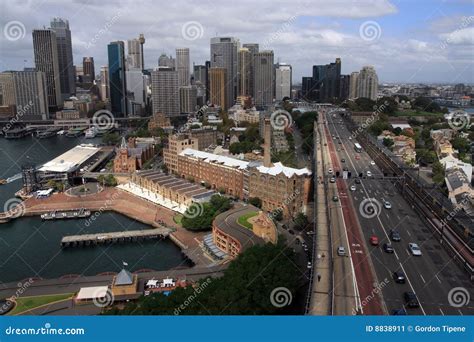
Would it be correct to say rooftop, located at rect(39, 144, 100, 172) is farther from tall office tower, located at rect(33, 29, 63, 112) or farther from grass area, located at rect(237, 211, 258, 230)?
tall office tower, located at rect(33, 29, 63, 112)

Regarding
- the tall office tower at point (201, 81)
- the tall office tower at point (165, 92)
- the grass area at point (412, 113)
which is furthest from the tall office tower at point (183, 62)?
the grass area at point (412, 113)

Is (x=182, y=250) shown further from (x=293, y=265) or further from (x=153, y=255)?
(x=293, y=265)

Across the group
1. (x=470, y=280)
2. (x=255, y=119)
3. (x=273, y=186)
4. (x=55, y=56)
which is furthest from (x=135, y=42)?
(x=470, y=280)

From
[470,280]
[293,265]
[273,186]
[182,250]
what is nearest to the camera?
[470,280]

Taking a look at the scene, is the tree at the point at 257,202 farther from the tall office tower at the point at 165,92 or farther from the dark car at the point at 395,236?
the tall office tower at the point at 165,92

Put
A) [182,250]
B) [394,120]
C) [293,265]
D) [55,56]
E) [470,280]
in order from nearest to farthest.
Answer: [470,280]
[293,265]
[182,250]
[394,120]
[55,56]

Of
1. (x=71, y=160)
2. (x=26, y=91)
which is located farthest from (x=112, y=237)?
(x=26, y=91)

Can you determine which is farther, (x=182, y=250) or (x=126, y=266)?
(x=182, y=250)

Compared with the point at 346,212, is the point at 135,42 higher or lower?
higher

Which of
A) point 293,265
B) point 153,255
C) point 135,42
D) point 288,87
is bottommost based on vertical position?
point 153,255
